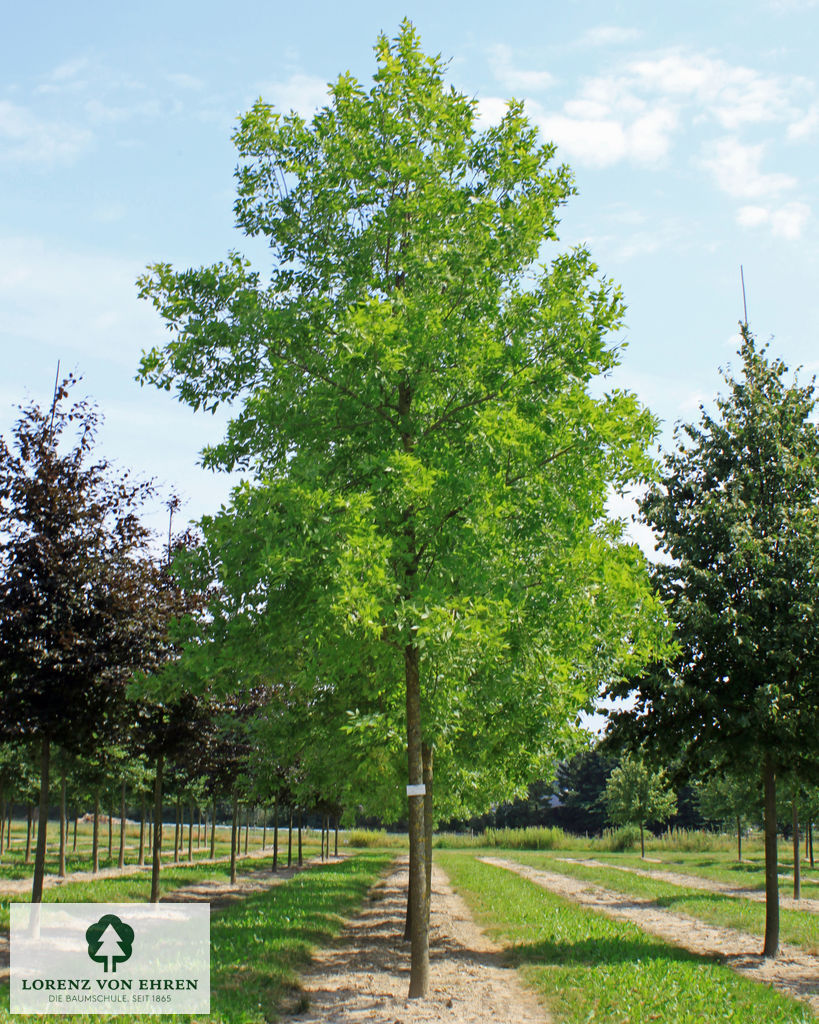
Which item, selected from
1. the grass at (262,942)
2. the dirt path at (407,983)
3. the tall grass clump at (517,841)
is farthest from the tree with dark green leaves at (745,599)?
the tall grass clump at (517,841)

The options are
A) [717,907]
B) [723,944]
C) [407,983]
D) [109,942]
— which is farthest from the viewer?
[717,907]

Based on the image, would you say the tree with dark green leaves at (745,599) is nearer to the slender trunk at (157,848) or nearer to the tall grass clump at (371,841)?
the slender trunk at (157,848)

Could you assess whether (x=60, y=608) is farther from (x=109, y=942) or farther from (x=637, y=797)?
(x=637, y=797)

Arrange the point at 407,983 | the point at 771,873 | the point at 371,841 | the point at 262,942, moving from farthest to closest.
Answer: the point at 371,841 < the point at 771,873 < the point at 262,942 < the point at 407,983

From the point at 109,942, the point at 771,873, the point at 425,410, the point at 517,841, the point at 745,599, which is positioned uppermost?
the point at 425,410

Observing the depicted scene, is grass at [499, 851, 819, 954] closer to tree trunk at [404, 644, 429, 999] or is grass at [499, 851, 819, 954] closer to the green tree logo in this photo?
tree trunk at [404, 644, 429, 999]

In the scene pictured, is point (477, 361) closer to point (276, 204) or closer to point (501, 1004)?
point (276, 204)

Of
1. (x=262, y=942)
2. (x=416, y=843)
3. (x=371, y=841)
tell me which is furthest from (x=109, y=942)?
(x=371, y=841)

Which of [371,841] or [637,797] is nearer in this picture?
[637,797]

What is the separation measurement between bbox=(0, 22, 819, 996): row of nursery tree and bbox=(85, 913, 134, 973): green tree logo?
3.23 metres

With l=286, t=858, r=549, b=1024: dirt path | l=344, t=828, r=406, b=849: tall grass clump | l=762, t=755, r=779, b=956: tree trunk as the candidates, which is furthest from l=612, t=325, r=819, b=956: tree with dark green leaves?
l=344, t=828, r=406, b=849: tall grass clump

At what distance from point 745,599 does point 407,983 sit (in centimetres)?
821

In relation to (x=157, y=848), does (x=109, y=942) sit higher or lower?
higher

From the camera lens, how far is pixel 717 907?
69.5 ft
